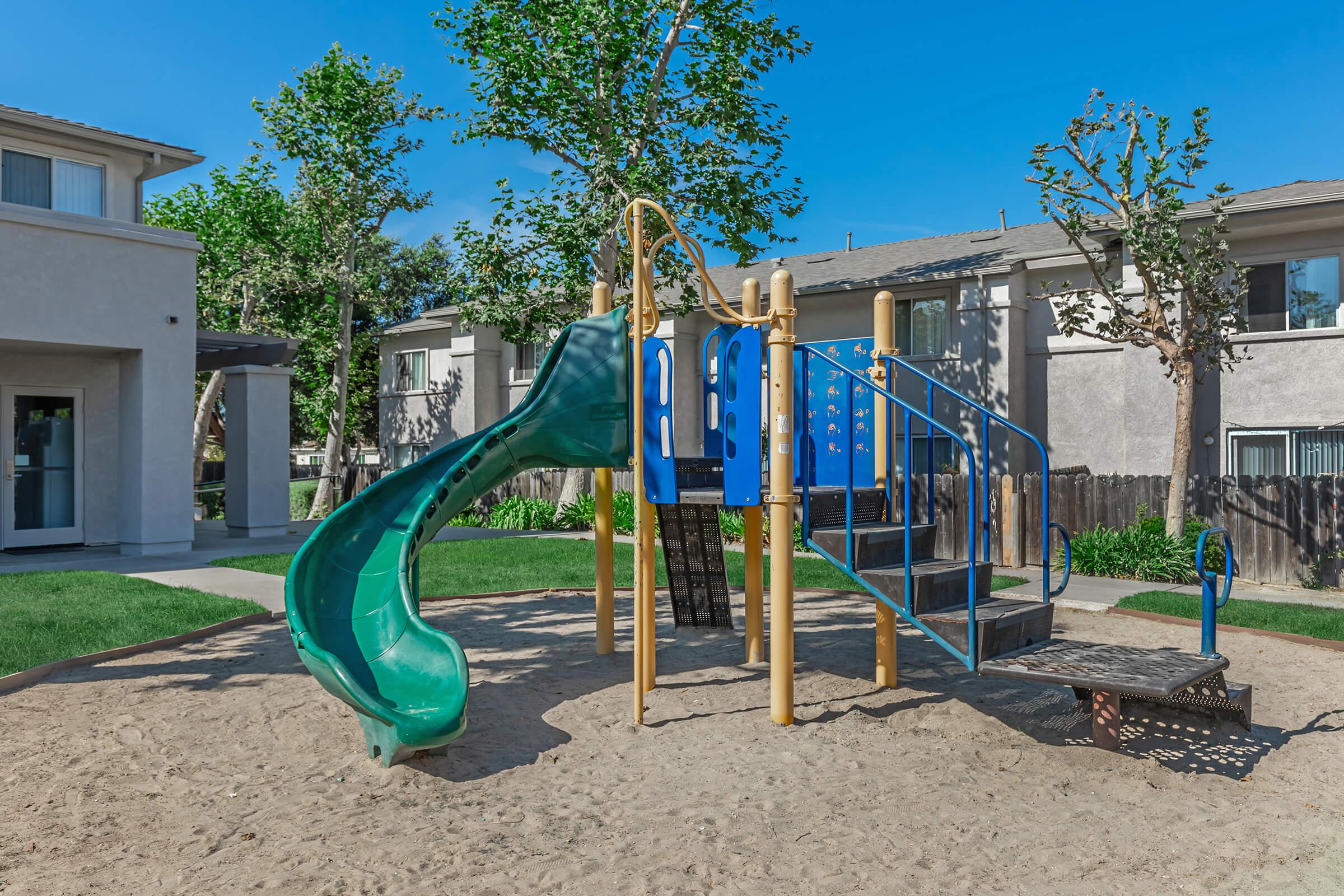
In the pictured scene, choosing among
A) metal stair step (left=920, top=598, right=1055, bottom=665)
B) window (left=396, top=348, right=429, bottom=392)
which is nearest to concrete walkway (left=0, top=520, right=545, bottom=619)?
metal stair step (left=920, top=598, right=1055, bottom=665)

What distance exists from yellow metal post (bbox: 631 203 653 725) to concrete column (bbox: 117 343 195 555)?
35.2 ft

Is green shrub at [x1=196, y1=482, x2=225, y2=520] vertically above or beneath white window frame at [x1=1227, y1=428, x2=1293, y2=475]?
beneath

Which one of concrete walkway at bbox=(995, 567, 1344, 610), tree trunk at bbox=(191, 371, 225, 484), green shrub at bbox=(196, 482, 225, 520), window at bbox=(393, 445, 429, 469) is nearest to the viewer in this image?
concrete walkway at bbox=(995, 567, 1344, 610)

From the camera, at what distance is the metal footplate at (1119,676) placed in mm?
5129

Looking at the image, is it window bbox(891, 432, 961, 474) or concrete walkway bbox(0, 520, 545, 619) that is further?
window bbox(891, 432, 961, 474)

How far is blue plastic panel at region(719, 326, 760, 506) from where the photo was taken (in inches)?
244

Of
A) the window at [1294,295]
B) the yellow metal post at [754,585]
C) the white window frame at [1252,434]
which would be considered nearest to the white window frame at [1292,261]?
the window at [1294,295]

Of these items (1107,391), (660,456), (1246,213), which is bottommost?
(660,456)

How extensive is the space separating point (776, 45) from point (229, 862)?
58.2 ft

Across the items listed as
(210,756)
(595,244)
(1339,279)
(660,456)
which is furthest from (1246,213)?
(210,756)

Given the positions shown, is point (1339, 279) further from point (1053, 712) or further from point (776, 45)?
point (1053, 712)

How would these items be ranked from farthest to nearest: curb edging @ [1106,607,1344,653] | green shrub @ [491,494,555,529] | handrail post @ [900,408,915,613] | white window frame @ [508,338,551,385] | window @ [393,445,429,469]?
window @ [393,445,429,469]
white window frame @ [508,338,551,385]
green shrub @ [491,494,555,529]
curb edging @ [1106,607,1344,653]
handrail post @ [900,408,915,613]

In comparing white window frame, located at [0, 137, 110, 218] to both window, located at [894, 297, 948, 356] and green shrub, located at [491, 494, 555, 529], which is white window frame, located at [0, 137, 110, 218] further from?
window, located at [894, 297, 948, 356]

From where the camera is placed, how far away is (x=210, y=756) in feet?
18.1
